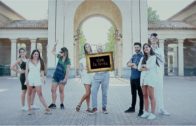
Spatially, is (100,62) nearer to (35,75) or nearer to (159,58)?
(159,58)

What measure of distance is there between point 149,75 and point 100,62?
116 centimetres

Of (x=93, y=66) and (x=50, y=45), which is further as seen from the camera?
(x=50, y=45)

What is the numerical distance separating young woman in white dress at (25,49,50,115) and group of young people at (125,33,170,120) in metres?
2.23

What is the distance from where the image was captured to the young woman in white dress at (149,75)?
6.88 m

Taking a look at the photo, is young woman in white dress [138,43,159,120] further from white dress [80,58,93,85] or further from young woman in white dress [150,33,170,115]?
white dress [80,58,93,85]

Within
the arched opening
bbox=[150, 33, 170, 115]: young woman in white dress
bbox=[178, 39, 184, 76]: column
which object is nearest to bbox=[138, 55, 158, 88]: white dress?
bbox=[150, 33, 170, 115]: young woman in white dress

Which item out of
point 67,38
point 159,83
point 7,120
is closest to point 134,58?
point 159,83

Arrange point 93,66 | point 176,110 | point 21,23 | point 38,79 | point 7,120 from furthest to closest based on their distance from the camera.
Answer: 1. point 21,23
2. point 176,110
3. point 38,79
4. point 93,66
5. point 7,120

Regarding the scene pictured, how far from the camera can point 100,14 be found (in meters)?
30.2

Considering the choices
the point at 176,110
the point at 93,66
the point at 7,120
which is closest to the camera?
the point at 7,120

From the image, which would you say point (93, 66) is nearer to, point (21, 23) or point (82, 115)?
point (82, 115)

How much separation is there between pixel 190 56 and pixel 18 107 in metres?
25.3

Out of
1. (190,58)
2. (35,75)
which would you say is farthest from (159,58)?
(190,58)

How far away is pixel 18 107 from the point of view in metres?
8.55
